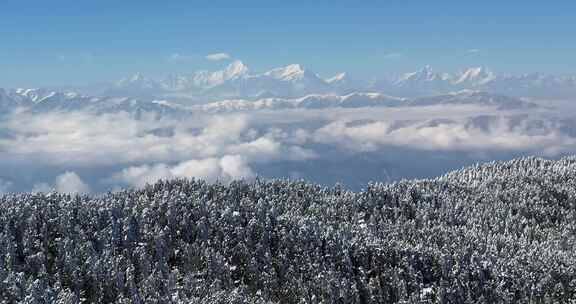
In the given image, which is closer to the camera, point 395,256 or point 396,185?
point 395,256

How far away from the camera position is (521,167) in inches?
6275

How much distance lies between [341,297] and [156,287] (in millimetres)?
20213

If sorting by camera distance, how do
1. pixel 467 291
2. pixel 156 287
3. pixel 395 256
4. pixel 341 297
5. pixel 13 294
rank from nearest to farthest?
pixel 13 294, pixel 156 287, pixel 341 297, pixel 467 291, pixel 395 256

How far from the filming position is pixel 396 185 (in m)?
126

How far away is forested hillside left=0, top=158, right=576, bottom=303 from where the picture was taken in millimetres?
52938

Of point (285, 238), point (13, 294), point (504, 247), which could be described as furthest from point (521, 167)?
point (13, 294)

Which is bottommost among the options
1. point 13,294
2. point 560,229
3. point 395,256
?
point 560,229

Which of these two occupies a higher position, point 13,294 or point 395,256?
point 13,294

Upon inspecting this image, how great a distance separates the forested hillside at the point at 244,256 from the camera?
52.9 metres

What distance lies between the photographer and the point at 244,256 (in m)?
66.3

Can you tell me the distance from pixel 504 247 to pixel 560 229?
27.9m

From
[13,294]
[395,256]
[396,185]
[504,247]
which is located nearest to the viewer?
[13,294]

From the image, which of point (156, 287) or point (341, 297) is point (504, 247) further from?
point (156, 287)

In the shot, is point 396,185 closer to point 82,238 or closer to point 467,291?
point 467,291
